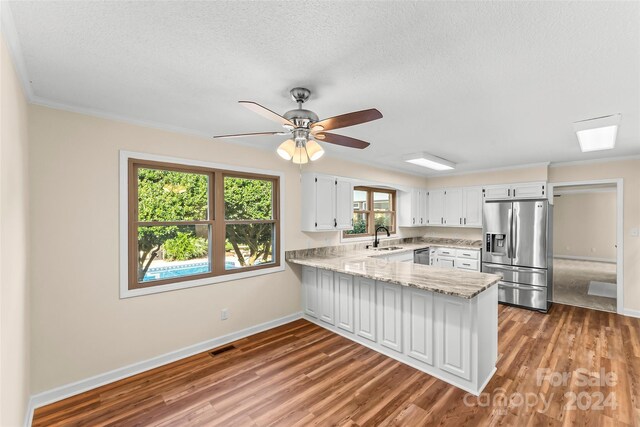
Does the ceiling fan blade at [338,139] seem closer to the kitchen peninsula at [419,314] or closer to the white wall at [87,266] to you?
the kitchen peninsula at [419,314]

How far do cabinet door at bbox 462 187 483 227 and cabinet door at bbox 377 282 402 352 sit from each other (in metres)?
3.45

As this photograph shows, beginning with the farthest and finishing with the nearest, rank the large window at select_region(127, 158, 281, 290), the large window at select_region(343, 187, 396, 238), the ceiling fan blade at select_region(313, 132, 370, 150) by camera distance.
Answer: the large window at select_region(343, 187, 396, 238) < the large window at select_region(127, 158, 281, 290) < the ceiling fan blade at select_region(313, 132, 370, 150)

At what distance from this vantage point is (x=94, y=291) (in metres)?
2.54

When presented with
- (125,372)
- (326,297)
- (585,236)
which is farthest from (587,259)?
(125,372)

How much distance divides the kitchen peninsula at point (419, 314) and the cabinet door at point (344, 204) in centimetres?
79

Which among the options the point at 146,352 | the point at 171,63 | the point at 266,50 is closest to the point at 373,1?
the point at 266,50

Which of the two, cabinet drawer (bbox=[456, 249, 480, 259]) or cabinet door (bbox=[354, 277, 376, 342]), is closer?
cabinet door (bbox=[354, 277, 376, 342])

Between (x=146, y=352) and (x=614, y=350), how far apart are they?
→ 4993mm

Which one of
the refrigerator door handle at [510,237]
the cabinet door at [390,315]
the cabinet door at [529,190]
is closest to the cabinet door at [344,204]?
the cabinet door at [390,315]

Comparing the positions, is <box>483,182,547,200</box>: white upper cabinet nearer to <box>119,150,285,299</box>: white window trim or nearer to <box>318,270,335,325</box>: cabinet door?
<box>318,270,335,325</box>: cabinet door

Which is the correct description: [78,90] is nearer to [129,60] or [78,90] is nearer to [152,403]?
[129,60]

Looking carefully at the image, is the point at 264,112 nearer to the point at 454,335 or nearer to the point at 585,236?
the point at 454,335

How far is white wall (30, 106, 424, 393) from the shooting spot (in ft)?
7.57

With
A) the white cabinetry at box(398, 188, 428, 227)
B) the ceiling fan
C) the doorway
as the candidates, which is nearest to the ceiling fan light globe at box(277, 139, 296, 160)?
the ceiling fan
